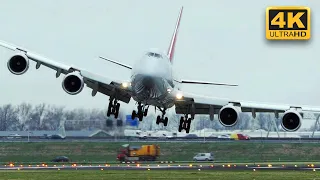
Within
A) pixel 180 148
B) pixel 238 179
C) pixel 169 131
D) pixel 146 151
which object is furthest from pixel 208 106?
pixel 169 131

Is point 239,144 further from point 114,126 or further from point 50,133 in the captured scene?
point 114,126

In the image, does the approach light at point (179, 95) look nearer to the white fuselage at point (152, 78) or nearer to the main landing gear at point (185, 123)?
the white fuselage at point (152, 78)

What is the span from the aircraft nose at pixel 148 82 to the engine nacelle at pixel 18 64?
878 centimetres

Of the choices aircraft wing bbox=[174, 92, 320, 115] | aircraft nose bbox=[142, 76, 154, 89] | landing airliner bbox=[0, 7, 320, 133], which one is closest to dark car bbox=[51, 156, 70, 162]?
landing airliner bbox=[0, 7, 320, 133]

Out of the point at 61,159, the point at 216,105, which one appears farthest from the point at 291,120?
the point at 61,159

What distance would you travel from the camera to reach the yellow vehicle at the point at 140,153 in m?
125

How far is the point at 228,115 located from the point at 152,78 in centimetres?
1115

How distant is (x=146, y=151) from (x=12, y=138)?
36.5m

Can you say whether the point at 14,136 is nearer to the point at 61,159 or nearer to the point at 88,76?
the point at 61,159

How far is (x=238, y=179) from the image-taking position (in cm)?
7138

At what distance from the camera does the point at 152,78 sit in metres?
59.2

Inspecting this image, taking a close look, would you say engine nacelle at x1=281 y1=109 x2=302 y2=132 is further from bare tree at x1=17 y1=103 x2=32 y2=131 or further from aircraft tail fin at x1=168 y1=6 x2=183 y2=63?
bare tree at x1=17 y1=103 x2=32 y2=131

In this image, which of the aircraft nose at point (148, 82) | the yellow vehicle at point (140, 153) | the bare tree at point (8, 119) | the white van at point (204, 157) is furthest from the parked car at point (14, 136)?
the aircraft nose at point (148, 82)

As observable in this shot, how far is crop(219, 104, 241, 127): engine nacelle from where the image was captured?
224ft
